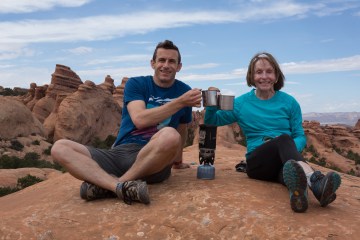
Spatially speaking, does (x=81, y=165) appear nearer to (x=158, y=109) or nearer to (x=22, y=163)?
(x=158, y=109)

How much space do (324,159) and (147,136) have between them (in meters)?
30.3

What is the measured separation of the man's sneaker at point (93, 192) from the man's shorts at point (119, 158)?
0.75 ft

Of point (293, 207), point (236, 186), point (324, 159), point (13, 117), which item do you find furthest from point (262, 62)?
point (324, 159)

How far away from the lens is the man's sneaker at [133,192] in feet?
12.8

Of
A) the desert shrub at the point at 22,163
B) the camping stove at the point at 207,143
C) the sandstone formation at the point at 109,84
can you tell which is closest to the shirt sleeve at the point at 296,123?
the camping stove at the point at 207,143

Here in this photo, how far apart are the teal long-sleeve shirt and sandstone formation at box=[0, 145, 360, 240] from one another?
1.97 feet

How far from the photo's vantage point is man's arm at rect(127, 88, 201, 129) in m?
4.16

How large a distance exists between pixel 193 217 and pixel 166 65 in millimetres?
1741

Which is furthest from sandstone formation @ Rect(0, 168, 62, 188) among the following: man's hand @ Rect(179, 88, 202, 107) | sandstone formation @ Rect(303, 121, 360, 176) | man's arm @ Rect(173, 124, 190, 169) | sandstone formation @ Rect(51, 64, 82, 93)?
sandstone formation @ Rect(51, 64, 82, 93)

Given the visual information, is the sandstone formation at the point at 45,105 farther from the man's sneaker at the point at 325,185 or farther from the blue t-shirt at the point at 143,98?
the man's sneaker at the point at 325,185

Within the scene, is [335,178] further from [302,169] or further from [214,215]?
[214,215]

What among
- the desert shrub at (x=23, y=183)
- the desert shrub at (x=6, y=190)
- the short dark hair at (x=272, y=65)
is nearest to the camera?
the short dark hair at (x=272, y=65)

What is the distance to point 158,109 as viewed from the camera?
425 centimetres

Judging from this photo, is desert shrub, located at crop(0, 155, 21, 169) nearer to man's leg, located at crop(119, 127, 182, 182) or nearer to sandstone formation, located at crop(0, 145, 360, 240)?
sandstone formation, located at crop(0, 145, 360, 240)
